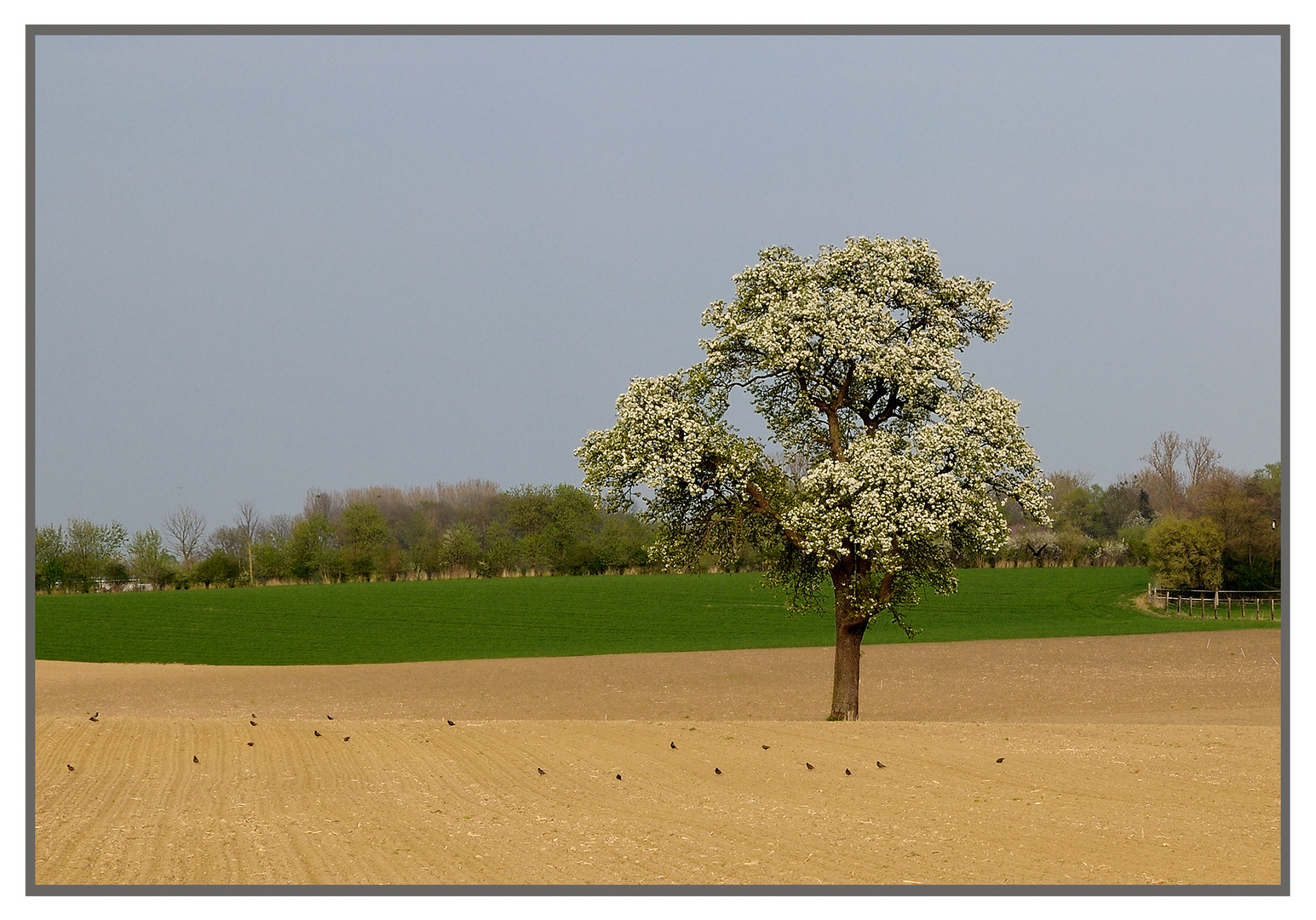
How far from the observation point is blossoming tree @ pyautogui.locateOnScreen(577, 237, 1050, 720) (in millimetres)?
18266

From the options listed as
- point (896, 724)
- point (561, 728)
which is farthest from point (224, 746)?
point (896, 724)

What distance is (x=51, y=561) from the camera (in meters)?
82.6

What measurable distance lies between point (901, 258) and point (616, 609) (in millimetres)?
49892

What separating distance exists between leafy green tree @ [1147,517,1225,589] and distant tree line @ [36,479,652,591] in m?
42.4

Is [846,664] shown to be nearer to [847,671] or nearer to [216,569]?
[847,671]

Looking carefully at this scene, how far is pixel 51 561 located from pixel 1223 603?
269ft

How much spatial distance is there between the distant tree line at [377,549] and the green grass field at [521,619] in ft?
22.1

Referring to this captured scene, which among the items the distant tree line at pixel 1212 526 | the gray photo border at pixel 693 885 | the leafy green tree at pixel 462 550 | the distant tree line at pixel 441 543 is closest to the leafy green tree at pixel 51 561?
the distant tree line at pixel 441 543

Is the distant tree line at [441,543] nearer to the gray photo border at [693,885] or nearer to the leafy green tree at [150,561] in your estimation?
the leafy green tree at [150,561]

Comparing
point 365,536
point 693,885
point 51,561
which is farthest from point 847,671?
point 365,536

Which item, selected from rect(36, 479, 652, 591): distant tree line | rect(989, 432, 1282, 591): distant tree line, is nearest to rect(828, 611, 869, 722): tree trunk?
rect(989, 432, 1282, 591): distant tree line

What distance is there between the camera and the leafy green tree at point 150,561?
3777 inches

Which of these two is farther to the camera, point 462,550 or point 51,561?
point 462,550

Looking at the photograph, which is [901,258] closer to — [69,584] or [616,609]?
[616,609]
